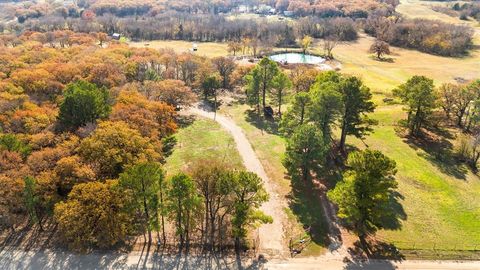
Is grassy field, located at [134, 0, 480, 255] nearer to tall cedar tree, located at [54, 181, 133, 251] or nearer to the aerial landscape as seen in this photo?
the aerial landscape

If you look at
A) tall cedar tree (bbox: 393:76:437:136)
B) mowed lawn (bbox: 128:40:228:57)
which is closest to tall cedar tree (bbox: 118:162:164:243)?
tall cedar tree (bbox: 393:76:437:136)

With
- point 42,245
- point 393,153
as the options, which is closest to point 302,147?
point 393,153

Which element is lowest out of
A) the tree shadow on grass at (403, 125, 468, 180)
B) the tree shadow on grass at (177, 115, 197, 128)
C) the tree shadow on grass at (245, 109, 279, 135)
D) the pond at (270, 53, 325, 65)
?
the tree shadow on grass at (177, 115, 197, 128)

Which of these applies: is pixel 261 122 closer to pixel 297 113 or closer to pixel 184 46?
pixel 297 113

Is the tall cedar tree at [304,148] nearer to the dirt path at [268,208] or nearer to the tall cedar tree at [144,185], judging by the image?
the dirt path at [268,208]

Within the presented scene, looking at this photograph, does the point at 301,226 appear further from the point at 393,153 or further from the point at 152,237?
the point at 393,153

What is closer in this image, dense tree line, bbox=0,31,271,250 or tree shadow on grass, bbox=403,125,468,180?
dense tree line, bbox=0,31,271,250

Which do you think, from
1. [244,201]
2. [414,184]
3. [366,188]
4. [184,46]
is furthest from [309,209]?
[184,46]
